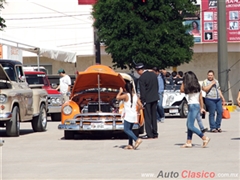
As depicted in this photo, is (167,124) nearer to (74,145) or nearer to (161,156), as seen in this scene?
(74,145)

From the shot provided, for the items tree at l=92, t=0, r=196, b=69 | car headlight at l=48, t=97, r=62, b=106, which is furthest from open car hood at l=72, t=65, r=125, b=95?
tree at l=92, t=0, r=196, b=69

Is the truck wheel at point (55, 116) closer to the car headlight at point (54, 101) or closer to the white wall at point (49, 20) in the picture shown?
the car headlight at point (54, 101)

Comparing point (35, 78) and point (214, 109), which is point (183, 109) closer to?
point (35, 78)

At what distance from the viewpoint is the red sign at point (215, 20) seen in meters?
42.5

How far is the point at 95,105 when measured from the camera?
18.1 meters

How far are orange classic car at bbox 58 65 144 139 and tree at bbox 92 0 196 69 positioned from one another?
16.6 metres

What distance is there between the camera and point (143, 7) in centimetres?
3525

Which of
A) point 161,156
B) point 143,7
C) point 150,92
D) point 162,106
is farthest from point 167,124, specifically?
point 143,7

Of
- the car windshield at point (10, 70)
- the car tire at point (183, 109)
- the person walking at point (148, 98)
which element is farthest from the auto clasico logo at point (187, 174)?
the car tire at point (183, 109)

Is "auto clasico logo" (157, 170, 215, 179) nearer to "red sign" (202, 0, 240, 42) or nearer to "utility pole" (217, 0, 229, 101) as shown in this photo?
"utility pole" (217, 0, 229, 101)

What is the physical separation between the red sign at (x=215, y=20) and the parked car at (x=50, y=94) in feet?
60.5

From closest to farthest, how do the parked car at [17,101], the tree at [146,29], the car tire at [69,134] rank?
the car tire at [69,134] → the parked car at [17,101] → the tree at [146,29]

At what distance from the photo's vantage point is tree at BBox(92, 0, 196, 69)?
35.1 metres

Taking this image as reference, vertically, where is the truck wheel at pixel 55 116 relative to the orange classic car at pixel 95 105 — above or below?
below
